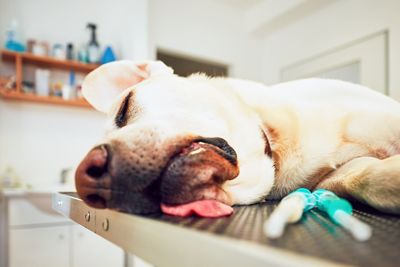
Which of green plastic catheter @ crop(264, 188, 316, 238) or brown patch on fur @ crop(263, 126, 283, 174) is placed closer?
green plastic catheter @ crop(264, 188, 316, 238)

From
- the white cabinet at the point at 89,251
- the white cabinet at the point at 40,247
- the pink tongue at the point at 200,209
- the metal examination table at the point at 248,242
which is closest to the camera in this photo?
the metal examination table at the point at 248,242

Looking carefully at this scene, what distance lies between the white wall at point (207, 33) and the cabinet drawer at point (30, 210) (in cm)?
190

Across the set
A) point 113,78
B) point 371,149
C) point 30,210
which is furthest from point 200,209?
point 30,210

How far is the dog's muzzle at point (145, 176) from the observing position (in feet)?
1.56

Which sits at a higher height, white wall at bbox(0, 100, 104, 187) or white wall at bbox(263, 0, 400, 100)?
white wall at bbox(263, 0, 400, 100)

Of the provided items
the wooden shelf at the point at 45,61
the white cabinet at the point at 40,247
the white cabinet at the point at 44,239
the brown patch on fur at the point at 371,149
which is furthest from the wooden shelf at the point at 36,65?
the brown patch on fur at the point at 371,149

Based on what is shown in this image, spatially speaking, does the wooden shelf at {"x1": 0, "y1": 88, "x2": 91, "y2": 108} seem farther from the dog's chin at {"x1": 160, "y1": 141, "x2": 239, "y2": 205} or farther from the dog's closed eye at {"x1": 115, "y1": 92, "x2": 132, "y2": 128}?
the dog's chin at {"x1": 160, "y1": 141, "x2": 239, "y2": 205}

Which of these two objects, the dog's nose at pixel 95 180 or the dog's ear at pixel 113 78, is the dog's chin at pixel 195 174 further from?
the dog's ear at pixel 113 78

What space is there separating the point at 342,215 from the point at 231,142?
1.15 ft

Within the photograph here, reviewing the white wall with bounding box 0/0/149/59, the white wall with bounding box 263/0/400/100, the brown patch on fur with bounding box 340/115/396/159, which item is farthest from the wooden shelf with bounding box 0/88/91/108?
the white wall with bounding box 263/0/400/100

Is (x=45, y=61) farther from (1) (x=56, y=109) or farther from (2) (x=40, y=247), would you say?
(2) (x=40, y=247)

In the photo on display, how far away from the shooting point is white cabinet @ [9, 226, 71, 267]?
2111mm

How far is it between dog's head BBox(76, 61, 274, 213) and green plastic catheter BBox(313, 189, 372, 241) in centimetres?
15

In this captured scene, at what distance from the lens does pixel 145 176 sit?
1.61 feet
